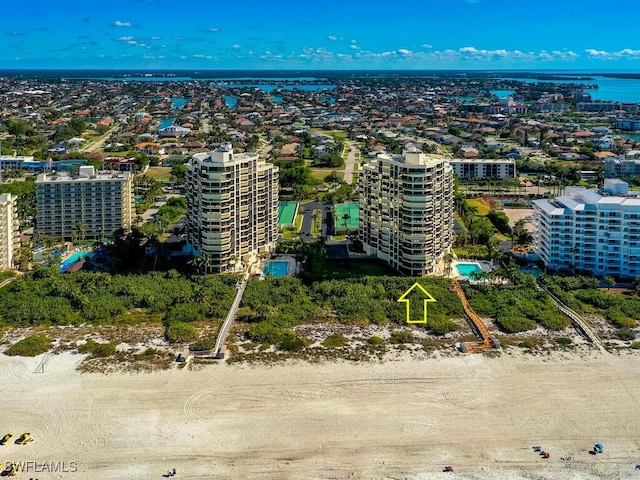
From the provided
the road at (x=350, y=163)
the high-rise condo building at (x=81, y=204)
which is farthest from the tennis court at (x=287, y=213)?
the road at (x=350, y=163)

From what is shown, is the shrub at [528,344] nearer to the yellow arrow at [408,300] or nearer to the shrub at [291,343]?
the yellow arrow at [408,300]

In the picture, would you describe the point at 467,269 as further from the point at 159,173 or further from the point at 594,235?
the point at 159,173

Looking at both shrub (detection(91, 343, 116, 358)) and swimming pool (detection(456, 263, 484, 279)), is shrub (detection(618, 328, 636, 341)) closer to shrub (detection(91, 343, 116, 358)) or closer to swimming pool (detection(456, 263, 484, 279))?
swimming pool (detection(456, 263, 484, 279))

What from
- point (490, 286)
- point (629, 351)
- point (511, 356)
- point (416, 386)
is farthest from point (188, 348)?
point (629, 351)

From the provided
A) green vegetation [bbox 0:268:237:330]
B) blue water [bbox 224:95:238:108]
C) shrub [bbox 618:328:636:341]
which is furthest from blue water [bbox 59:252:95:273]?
blue water [bbox 224:95:238:108]

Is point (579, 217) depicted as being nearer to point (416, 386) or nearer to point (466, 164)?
point (416, 386)

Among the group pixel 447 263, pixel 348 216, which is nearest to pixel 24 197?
pixel 348 216
